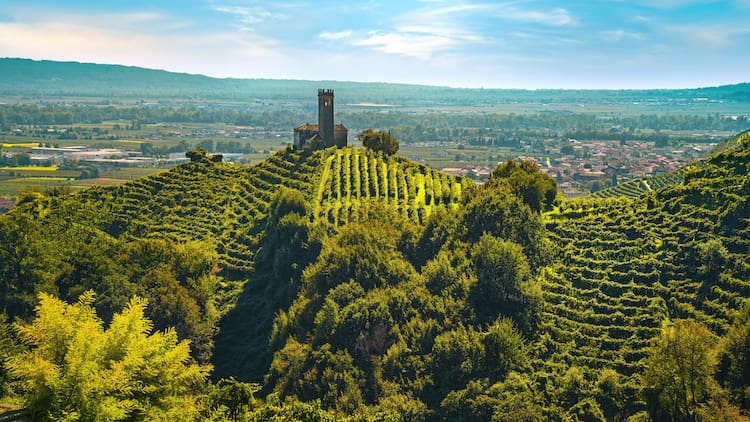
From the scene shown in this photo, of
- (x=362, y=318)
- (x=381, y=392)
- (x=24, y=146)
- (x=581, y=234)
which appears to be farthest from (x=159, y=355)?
(x=24, y=146)

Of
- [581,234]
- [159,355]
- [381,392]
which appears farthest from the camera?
[581,234]

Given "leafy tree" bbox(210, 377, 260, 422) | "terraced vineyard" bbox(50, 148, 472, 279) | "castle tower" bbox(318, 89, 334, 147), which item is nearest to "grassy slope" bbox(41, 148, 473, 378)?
"terraced vineyard" bbox(50, 148, 472, 279)

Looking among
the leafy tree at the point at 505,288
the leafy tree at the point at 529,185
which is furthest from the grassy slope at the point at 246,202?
the leafy tree at the point at 505,288

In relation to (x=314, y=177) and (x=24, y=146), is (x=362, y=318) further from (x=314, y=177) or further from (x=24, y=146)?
(x=24, y=146)

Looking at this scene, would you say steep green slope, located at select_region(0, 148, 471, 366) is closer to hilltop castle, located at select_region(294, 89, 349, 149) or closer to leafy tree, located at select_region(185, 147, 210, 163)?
leafy tree, located at select_region(185, 147, 210, 163)

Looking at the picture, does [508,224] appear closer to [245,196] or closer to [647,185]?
[245,196]
